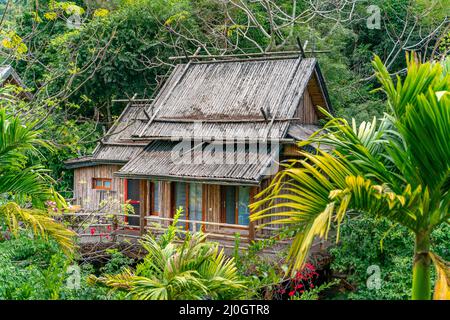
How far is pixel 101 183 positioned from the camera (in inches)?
642

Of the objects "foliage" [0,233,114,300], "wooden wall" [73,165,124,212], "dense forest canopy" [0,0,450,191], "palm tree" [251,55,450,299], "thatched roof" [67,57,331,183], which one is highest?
"dense forest canopy" [0,0,450,191]

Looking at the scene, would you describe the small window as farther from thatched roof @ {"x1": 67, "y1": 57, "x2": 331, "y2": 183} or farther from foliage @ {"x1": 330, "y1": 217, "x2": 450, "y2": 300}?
foliage @ {"x1": 330, "y1": 217, "x2": 450, "y2": 300}

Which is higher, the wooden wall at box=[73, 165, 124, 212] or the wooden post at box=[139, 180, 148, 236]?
the wooden wall at box=[73, 165, 124, 212]

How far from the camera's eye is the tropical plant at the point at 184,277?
13.7 ft

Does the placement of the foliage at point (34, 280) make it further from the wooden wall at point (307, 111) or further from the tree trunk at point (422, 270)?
the wooden wall at point (307, 111)

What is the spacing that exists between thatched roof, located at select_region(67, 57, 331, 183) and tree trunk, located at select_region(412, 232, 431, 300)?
27.3 ft

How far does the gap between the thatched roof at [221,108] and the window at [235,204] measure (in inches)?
Result: 54.2

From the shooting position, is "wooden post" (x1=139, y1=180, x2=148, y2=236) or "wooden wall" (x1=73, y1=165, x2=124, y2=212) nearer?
"wooden post" (x1=139, y1=180, x2=148, y2=236)

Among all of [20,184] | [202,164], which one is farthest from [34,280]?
[202,164]

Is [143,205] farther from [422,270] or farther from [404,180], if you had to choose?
[422,270]

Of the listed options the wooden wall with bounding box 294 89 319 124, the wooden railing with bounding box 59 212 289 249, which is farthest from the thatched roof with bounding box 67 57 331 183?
the wooden railing with bounding box 59 212 289 249

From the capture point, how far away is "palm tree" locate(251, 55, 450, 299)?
3197 millimetres

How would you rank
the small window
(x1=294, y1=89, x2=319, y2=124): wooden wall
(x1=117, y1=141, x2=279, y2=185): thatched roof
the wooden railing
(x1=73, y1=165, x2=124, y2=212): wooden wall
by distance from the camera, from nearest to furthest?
(x1=117, y1=141, x2=279, y2=185): thatched roof → the wooden railing → (x1=294, y1=89, x2=319, y2=124): wooden wall → (x1=73, y1=165, x2=124, y2=212): wooden wall → the small window
